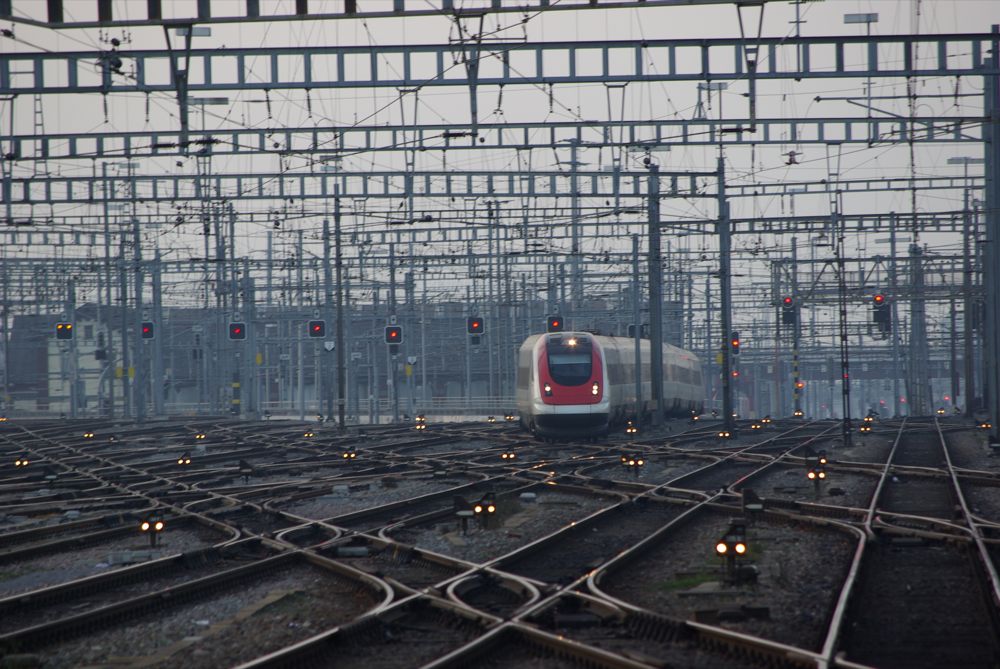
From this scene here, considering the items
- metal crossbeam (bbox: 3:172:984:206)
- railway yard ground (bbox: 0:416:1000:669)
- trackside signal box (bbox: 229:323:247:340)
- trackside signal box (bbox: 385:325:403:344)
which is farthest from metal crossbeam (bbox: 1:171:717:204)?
railway yard ground (bbox: 0:416:1000:669)

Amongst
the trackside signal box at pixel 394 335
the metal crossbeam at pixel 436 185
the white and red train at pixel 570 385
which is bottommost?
the white and red train at pixel 570 385

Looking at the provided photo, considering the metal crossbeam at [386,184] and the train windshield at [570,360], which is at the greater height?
the metal crossbeam at [386,184]

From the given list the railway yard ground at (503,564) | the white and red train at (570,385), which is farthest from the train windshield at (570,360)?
the railway yard ground at (503,564)

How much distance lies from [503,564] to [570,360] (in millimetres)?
18255

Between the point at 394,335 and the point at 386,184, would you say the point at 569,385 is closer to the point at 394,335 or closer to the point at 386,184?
the point at 386,184

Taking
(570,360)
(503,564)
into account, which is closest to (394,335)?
(570,360)

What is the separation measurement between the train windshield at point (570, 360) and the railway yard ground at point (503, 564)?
573cm

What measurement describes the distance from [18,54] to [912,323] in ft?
129

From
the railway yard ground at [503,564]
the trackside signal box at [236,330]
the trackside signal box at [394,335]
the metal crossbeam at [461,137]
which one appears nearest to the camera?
the railway yard ground at [503,564]

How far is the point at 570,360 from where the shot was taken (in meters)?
29.4

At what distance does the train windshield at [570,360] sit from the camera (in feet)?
96.0

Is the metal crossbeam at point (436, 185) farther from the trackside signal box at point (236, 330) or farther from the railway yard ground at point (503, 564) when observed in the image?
the railway yard ground at point (503, 564)

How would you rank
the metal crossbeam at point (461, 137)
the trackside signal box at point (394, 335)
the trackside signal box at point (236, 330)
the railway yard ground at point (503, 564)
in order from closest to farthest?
the railway yard ground at point (503, 564)
the metal crossbeam at point (461, 137)
the trackside signal box at point (394, 335)
the trackside signal box at point (236, 330)

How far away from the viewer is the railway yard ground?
8125 mm
